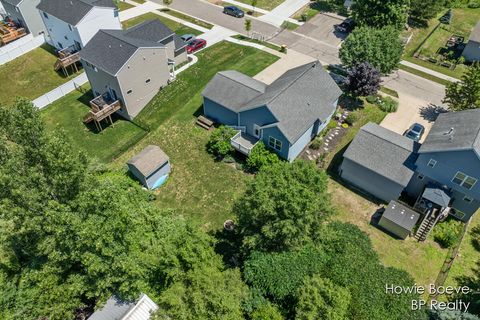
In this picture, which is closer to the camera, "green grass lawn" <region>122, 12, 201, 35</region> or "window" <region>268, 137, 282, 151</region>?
"window" <region>268, 137, 282, 151</region>

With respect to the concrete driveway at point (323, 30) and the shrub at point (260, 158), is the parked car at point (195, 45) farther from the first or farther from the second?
the shrub at point (260, 158)

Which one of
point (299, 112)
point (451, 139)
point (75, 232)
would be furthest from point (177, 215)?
point (451, 139)

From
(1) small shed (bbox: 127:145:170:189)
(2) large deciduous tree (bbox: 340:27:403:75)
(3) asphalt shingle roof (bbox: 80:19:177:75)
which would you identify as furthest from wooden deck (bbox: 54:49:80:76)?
(2) large deciduous tree (bbox: 340:27:403:75)

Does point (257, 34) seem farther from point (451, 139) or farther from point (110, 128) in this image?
point (451, 139)

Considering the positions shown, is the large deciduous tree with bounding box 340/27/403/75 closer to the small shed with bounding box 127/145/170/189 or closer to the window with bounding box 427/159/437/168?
the window with bounding box 427/159/437/168

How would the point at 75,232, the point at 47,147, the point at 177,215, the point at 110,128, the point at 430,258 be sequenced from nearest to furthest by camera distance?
the point at 75,232 → the point at 47,147 → the point at 430,258 → the point at 177,215 → the point at 110,128

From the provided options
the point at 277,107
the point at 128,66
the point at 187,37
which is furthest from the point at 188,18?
the point at 277,107
